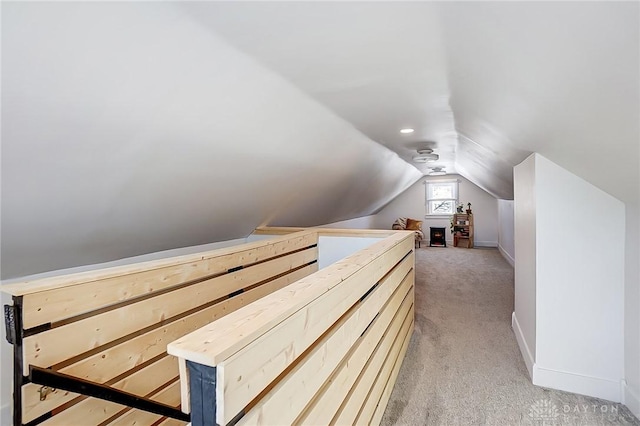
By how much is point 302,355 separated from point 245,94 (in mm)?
1271

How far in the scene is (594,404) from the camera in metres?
2.03

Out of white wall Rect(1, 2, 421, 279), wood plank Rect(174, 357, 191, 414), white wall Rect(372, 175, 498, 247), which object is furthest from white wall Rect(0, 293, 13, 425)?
white wall Rect(372, 175, 498, 247)

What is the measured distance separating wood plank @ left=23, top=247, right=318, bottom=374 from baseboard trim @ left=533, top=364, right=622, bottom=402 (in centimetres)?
214

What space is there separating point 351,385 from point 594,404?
175cm

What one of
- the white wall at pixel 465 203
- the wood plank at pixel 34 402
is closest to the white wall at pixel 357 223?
the white wall at pixel 465 203

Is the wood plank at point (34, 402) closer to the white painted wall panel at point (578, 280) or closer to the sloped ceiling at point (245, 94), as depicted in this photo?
the sloped ceiling at point (245, 94)

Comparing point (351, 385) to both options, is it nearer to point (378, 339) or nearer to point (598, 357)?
point (378, 339)

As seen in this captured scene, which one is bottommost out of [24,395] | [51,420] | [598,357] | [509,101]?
[598,357]

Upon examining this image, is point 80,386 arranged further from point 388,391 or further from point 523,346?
point 523,346

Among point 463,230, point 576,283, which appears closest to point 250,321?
point 576,283

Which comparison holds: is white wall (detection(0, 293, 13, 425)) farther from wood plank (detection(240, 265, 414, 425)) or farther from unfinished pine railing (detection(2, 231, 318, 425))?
wood plank (detection(240, 265, 414, 425))

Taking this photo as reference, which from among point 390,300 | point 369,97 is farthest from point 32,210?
point 390,300

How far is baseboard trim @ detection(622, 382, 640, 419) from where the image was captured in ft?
6.22

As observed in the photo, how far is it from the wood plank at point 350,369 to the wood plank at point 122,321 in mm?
983
